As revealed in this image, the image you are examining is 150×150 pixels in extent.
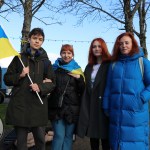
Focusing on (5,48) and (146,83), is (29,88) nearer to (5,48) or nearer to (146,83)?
(5,48)

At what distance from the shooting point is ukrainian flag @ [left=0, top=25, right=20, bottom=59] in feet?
15.8

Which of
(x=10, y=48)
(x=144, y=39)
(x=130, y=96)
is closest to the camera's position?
(x=130, y=96)

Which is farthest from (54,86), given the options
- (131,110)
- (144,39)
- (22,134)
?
(144,39)

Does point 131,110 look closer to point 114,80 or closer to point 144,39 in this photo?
point 114,80

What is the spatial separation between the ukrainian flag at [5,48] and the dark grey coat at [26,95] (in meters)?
0.13

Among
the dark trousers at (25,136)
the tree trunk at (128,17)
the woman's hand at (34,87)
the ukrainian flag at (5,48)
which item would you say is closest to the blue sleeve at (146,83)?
the woman's hand at (34,87)

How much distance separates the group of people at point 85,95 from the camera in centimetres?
462

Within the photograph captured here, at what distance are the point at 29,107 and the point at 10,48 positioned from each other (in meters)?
0.84

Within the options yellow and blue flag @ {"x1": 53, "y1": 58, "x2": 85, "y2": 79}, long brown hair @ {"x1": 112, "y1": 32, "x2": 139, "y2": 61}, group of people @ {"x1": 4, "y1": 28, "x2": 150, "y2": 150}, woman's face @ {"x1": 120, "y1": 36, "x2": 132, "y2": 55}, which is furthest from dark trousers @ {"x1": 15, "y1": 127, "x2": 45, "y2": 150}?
woman's face @ {"x1": 120, "y1": 36, "x2": 132, "y2": 55}

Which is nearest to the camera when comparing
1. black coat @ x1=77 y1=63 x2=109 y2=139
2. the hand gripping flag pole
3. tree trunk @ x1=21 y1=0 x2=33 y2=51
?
the hand gripping flag pole

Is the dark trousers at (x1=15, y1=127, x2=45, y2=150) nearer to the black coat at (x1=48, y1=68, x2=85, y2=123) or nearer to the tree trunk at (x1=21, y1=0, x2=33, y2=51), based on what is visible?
the black coat at (x1=48, y1=68, x2=85, y2=123)

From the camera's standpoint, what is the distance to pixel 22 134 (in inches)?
186

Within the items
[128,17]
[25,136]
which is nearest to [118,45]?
[25,136]

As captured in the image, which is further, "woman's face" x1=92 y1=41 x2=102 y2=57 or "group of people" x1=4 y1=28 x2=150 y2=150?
"woman's face" x1=92 y1=41 x2=102 y2=57
